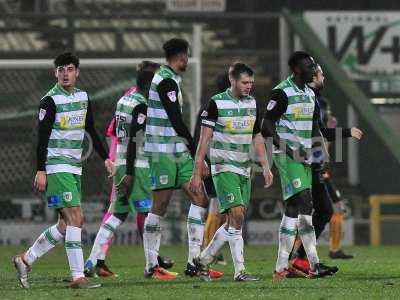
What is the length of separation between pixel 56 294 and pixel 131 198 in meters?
2.84

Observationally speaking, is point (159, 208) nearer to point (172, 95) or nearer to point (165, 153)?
point (165, 153)

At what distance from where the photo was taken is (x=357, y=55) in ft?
82.4

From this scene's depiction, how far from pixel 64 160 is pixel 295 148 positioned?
2.25 meters

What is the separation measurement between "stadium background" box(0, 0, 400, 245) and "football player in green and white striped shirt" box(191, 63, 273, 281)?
26.4 ft

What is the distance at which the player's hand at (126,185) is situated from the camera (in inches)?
524

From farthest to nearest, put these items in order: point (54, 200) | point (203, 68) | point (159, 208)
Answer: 1. point (203, 68)
2. point (159, 208)
3. point (54, 200)

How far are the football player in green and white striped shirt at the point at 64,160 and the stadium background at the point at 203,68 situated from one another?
8.58 m

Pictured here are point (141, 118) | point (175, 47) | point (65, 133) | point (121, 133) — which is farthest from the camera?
point (121, 133)

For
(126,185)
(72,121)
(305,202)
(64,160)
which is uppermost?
(72,121)

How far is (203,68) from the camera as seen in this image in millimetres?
25062


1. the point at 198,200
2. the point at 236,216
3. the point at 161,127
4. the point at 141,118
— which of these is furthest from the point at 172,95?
the point at 236,216

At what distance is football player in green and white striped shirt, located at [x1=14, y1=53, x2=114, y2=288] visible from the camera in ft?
39.0

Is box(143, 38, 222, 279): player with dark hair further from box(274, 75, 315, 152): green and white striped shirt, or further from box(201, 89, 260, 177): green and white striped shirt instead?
box(274, 75, 315, 152): green and white striped shirt

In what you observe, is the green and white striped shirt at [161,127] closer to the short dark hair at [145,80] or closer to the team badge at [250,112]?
the team badge at [250,112]
